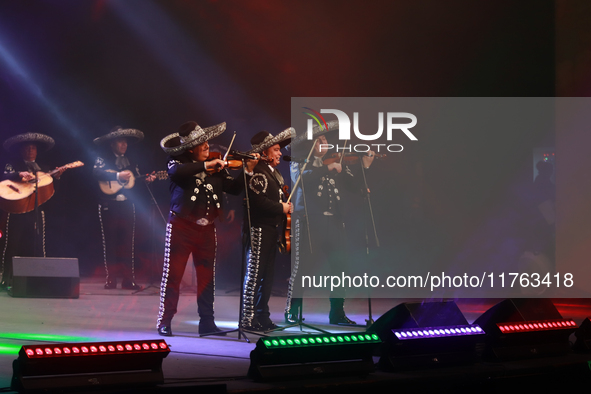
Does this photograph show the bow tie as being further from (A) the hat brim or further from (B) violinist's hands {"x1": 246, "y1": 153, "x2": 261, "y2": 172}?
(B) violinist's hands {"x1": 246, "y1": 153, "x2": 261, "y2": 172}

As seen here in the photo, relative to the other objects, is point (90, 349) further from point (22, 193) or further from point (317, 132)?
point (22, 193)

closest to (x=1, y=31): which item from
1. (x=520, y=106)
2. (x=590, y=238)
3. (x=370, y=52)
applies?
(x=370, y=52)

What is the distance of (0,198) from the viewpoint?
671 centimetres

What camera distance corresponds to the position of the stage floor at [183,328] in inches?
118

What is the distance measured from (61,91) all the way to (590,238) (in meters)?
6.33

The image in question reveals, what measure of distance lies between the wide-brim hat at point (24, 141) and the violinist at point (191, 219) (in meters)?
3.09

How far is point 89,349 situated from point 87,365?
0.07m

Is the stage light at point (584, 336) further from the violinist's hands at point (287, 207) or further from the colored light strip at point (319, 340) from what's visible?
the violinist's hands at point (287, 207)

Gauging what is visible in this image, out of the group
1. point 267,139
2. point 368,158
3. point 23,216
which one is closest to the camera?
point 267,139

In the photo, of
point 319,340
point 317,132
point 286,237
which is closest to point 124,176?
point 317,132

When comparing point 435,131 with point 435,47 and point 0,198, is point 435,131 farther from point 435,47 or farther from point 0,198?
point 0,198

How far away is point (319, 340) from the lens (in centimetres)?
311

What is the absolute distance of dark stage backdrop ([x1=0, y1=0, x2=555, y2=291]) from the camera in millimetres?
6293

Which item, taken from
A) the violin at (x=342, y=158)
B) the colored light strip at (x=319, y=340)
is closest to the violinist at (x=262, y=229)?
the violin at (x=342, y=158)
